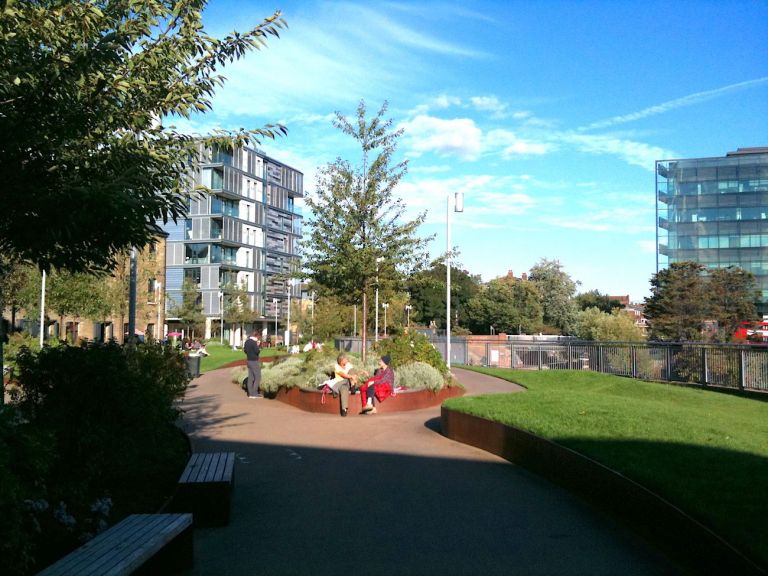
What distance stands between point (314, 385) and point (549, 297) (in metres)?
84.2

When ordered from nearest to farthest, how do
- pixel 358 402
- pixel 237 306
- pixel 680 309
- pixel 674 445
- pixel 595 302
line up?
pixel 674 445 → pixel 358 402 → pixel 680 309 → pixel 237 306 → pixel 595 302

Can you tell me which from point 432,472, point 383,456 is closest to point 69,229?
point 432,472

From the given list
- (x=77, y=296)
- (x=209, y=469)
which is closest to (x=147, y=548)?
(x=209, y=469)

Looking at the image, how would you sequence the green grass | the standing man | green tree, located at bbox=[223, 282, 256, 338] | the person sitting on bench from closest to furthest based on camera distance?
the person sitting on bench
the standing man
the green grass
green tree, located at bbox=[223, 282, 256, 338]

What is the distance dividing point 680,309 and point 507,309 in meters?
33.9

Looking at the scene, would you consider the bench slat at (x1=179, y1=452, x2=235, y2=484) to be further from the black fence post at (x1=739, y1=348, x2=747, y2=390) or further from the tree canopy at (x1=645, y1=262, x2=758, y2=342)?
the tree canopy at (x1=645, y1=262, x2=758, y2=342)

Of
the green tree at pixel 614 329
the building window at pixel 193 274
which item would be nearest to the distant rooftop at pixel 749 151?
the green tree at pixel 614 329

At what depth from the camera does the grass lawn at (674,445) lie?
6.01 metres

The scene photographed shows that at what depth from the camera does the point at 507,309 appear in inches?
3526

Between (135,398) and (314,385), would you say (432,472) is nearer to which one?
(135,398)

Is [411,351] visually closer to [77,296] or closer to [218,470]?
[218,470]

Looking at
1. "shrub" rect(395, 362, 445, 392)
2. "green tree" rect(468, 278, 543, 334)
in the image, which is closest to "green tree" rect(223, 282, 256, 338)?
"green tree" rect(468, 278, 543, 334)

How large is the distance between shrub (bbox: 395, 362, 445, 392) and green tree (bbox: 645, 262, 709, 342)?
4042 centimetres

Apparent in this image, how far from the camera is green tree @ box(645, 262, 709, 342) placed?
182ft
